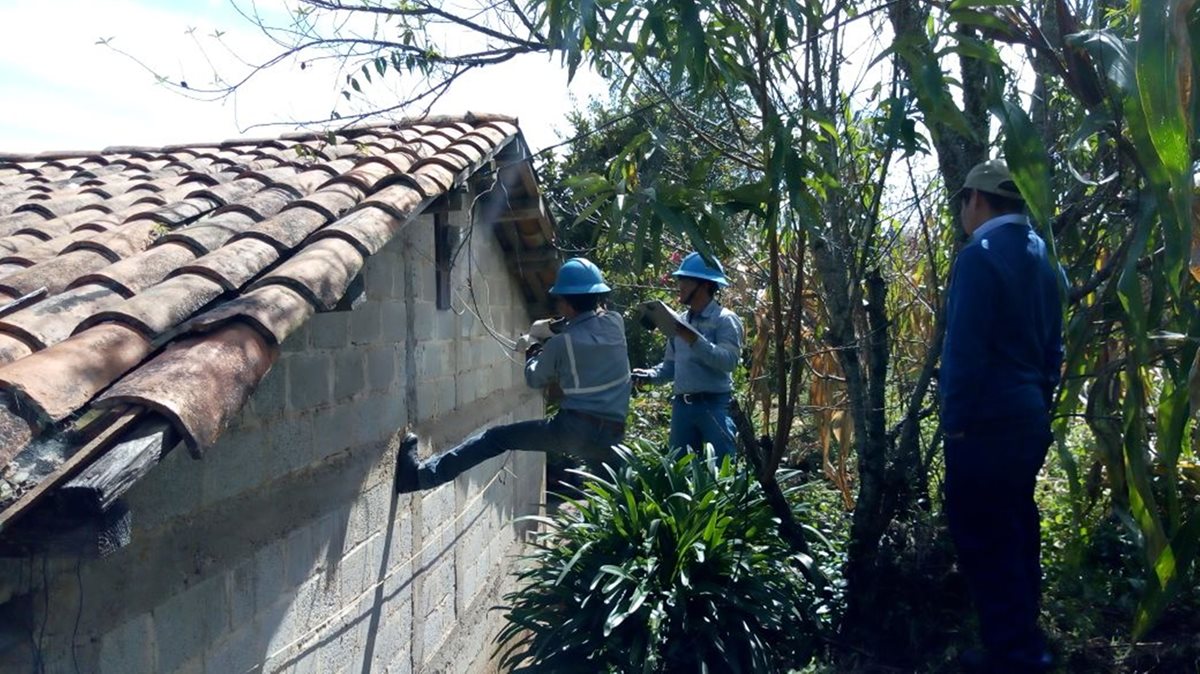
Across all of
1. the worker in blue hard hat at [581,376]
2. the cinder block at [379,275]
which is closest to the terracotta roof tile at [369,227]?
the cinder block at [379,275]

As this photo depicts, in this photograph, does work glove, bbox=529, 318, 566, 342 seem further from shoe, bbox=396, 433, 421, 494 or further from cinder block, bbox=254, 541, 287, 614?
cinder block, bbox=254, 541, 287, 614

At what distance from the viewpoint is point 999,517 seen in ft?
13.3

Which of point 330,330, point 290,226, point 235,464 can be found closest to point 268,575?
point 235,464

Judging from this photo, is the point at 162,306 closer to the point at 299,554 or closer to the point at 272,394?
the point at 272,394

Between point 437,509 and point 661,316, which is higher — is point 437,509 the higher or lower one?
the lower one

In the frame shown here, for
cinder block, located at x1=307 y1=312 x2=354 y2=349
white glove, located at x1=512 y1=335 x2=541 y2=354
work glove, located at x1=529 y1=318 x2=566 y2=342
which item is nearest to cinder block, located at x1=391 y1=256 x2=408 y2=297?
cinder block, located at x1=307 y1=312 x2=354 y2=349

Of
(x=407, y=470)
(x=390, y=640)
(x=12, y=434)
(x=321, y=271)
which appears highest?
(x=321, y=271)

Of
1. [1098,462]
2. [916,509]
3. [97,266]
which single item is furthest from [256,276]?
[1098,462]

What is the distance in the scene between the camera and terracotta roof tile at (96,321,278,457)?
2.54 metres

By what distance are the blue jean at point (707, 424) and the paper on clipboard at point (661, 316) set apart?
725 mm

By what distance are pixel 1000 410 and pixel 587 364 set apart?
9.40 ft

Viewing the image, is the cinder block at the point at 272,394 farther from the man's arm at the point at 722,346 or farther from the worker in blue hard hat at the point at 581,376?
the man's arm at the point at 722,346

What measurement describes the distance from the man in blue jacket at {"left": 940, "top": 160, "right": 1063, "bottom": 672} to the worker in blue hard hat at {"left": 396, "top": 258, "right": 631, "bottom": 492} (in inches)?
104

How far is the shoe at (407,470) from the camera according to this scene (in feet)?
18.4
